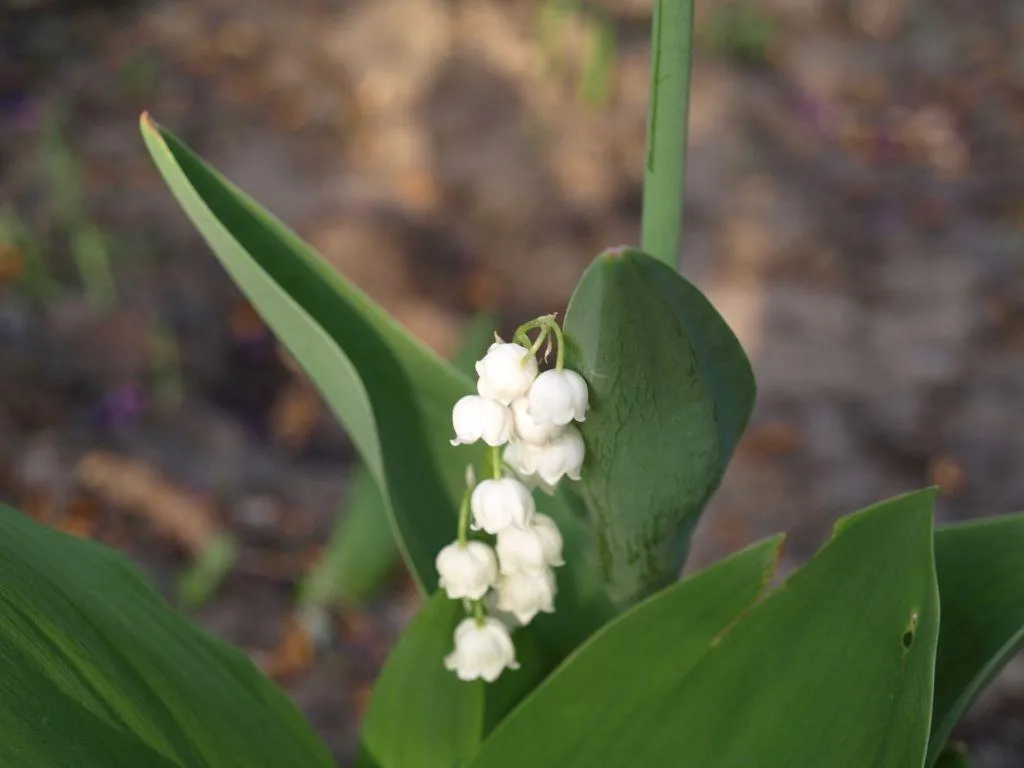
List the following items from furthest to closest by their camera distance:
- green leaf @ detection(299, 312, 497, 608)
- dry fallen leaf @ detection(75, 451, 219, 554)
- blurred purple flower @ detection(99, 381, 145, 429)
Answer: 1. blurred purple flower @ detection(99, 381, 145, 429)
2. dry fallen leaf @ detection(75, 451, 219, 554)
3. green leaf @ detection(299, 312, 497, 608)

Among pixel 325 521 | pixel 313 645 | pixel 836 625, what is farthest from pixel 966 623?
pixel 325 521

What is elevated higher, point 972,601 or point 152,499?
point 152,499

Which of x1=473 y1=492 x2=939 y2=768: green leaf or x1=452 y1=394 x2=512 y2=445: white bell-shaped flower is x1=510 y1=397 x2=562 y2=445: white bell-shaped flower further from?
x1=473 y1=492 x2=939 y2=768: green leaf

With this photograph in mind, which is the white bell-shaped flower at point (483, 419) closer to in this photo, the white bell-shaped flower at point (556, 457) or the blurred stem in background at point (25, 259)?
the white bell-shaped flower at point (556, 457)

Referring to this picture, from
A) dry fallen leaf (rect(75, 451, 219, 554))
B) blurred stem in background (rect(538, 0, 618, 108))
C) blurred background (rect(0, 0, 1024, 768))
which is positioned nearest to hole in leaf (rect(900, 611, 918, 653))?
blurred background (rect(0, 0, 1024, 768))

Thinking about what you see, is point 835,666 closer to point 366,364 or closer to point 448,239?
point 366,364

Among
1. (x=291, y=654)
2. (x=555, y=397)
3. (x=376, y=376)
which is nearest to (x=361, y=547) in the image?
(x=291, y=654)

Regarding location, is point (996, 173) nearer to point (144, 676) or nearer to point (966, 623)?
point (966, 623)
